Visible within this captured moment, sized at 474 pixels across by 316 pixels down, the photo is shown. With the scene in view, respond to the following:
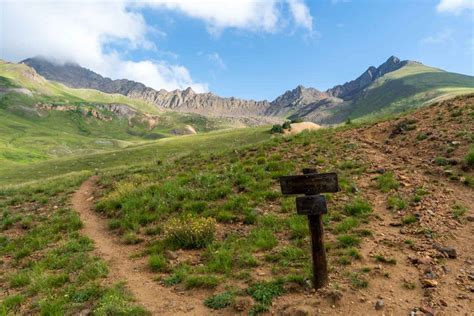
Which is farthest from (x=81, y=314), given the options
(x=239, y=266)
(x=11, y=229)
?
(x=11, y=229)

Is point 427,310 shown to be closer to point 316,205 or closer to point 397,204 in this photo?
point 316,205

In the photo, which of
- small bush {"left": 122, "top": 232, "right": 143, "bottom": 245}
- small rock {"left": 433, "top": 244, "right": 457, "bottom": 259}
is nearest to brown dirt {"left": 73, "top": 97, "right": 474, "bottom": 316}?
small rock {"left": 433, "top": 244, "right": 457, "bottom": 259}

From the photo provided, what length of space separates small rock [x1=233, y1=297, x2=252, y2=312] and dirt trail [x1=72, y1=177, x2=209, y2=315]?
0.81m

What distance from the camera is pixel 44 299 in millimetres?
9734

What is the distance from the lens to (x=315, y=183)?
903cm

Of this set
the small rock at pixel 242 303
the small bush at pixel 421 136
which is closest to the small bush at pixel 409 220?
the small rock at pixel 242 303

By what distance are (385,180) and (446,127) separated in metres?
8.30

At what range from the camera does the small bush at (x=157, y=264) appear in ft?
37.9

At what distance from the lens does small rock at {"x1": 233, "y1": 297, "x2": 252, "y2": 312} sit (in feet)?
28.5

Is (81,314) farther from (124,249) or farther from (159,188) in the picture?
(159,188)

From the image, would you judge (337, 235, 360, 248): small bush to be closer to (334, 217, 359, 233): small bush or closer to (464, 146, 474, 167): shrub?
(334, 217, 359, 233): small bush

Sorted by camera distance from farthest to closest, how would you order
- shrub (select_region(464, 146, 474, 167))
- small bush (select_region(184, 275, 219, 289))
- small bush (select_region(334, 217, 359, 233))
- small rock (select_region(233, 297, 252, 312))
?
shrub (select_region(464, 146, 474, 167)) → small bush (select_region(334, 217, 359, 233)) → small bush (select_region(184, 275, 219, 289)) → small rock (select_region(233, 297, 252, 312))

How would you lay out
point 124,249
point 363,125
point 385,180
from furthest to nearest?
point 363,125
point 385,180
point 124,249

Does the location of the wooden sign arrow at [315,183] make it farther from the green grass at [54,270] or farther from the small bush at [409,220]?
the green grass at [54,270]
